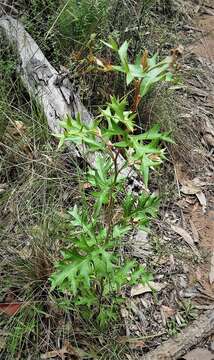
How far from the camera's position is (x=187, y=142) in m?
3.44

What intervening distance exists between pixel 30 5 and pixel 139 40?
0.78 m

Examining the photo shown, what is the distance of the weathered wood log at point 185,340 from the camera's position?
245 centimetres

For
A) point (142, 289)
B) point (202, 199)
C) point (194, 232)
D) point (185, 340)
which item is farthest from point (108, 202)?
point (202, 199)

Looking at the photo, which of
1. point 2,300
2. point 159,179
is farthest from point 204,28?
point 2,300

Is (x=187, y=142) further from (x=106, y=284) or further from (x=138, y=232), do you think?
(x=106, y=284)

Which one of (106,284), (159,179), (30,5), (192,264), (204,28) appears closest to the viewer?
(106,284)

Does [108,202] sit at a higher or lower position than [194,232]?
higher

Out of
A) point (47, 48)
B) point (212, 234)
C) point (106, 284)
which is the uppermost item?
point (47, 48)

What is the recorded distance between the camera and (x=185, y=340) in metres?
2.51

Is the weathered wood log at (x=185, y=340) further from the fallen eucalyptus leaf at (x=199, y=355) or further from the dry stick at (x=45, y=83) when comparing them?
the dry stick at (x=45, y=83)

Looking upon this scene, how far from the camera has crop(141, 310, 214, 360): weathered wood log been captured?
2.45 metres

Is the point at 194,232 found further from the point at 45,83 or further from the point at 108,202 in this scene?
the point at 45,83

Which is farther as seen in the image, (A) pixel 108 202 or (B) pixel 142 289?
(B) pixel 142 289

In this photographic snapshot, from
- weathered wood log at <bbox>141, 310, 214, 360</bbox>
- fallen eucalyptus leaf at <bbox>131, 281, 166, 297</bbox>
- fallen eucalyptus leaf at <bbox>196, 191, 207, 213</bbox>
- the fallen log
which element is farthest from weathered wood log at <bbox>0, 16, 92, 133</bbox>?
weathered wood log at <bbox>141, 310, 214, 360</bbox>
